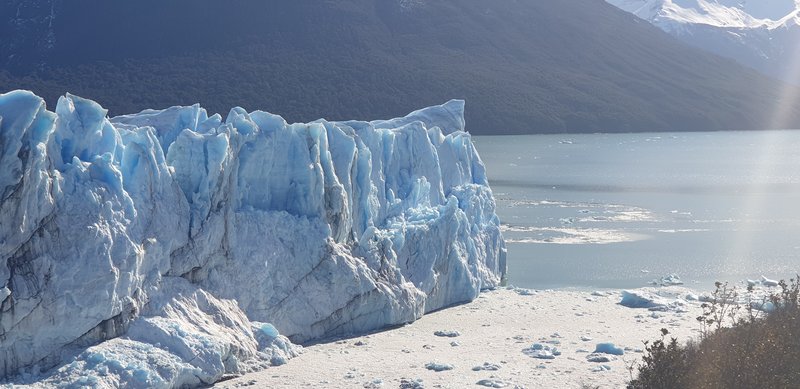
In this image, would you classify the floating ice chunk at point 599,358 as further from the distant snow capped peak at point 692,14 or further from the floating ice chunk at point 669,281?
the distant snow capped peak at point 692,14

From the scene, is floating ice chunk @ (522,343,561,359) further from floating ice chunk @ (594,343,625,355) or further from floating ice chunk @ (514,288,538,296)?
floating ice chunk @ (514,288,538,296)

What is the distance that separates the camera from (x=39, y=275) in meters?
12.1

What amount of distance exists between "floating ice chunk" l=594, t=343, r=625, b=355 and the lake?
6.23m

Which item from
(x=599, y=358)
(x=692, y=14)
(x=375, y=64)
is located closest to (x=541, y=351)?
(x=599, y=358)

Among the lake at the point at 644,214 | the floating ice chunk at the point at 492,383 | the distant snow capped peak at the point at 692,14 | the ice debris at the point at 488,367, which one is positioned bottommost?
the lake at the point at 644,214

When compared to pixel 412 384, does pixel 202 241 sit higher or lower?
higher

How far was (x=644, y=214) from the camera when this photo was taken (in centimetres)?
3588

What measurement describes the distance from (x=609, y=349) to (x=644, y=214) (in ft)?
70.5

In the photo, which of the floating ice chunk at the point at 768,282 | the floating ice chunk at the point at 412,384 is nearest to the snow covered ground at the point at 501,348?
the floating ice chunk at the point at 412,384

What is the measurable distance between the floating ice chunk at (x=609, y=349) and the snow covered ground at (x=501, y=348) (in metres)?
0.02

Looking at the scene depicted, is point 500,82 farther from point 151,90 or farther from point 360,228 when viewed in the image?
point 360,228

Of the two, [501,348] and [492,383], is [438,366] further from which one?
[501,348]

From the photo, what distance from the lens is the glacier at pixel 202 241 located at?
1215cm

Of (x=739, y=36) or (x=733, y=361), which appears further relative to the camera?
(x=739, y=36)
